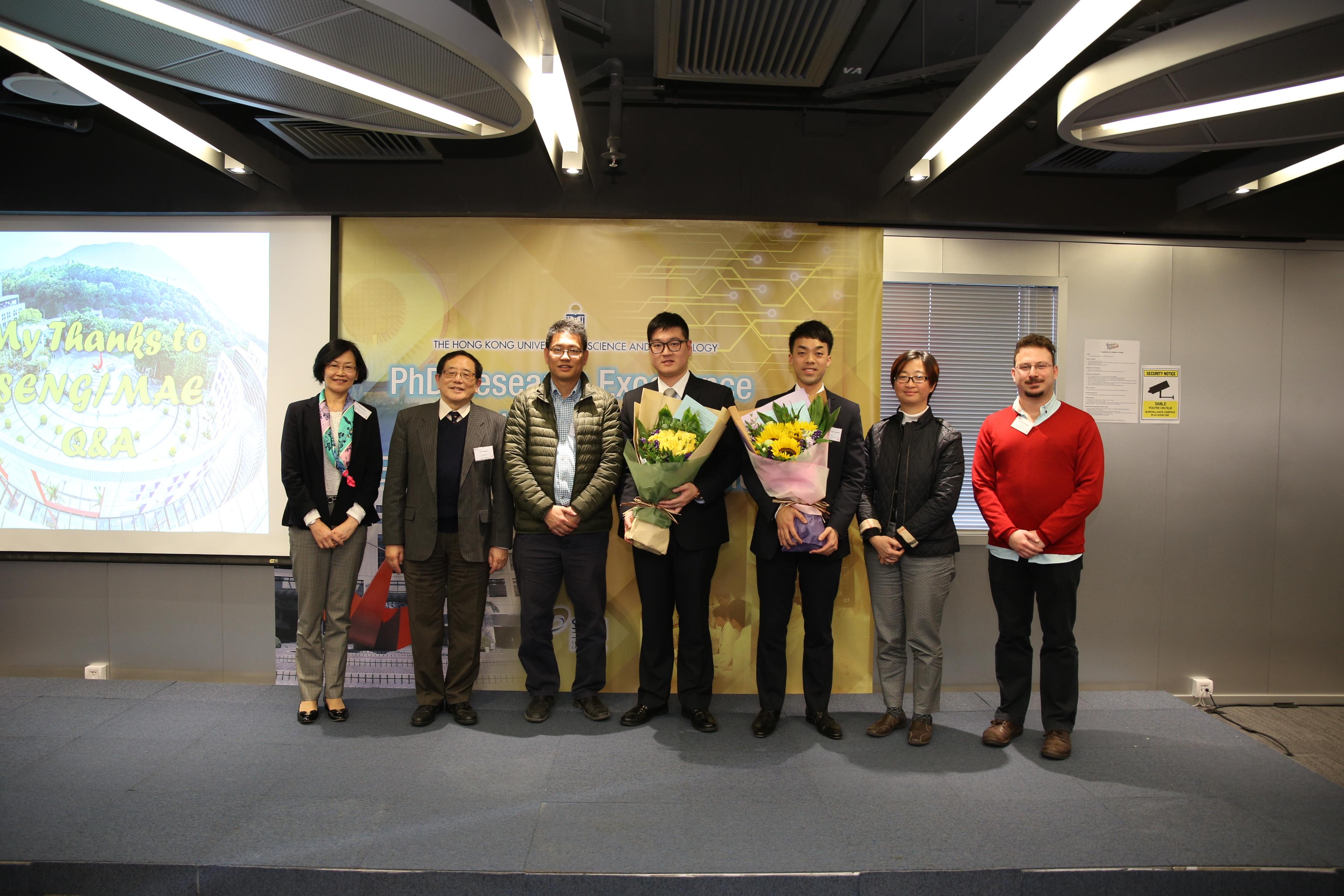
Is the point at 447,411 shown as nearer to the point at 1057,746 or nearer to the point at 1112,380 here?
the point at 1057,746

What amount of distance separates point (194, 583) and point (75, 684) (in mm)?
787

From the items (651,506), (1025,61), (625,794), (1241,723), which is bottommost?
(1241,723)

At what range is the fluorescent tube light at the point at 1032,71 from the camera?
2.16 meters

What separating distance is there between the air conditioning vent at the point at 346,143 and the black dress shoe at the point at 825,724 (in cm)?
354

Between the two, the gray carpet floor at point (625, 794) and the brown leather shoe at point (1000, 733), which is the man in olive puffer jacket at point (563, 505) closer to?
the gray carpet floor at point (625, 794)

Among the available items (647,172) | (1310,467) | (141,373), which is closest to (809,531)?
(647,172)

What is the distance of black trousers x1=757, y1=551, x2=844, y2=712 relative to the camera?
317 centimetres

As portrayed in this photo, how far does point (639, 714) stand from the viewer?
3291 mm

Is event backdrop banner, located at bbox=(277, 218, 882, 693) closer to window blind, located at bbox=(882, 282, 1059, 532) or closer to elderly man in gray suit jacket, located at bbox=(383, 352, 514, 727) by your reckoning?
window blind, located at bbox=(882, 282, 1059, 532)

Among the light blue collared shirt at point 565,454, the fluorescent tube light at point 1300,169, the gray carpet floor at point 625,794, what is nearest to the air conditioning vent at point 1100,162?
the fluorescent tube light at point 1300,169

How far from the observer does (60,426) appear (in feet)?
12.7

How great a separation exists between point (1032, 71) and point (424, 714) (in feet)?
12.5

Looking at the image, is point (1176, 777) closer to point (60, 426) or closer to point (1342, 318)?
point (1342, 318)

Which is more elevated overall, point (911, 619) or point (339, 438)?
point (339, 438)
